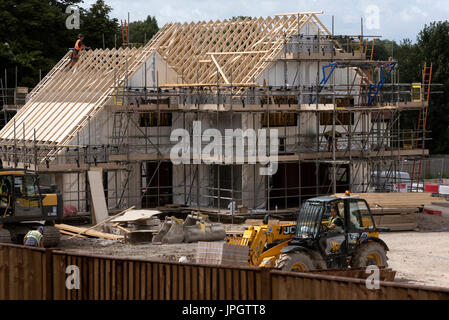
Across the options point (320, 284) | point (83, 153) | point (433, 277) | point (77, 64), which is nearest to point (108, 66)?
point (77, 64)

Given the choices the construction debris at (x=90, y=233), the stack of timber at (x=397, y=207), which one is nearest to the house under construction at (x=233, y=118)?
the stack of timber at (x=397, y=207)

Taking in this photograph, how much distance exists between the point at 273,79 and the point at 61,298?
22.8 m

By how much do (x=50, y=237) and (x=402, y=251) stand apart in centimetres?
1127

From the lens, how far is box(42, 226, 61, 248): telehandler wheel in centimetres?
2648

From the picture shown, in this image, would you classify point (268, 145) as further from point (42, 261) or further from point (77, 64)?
point (42, 261)

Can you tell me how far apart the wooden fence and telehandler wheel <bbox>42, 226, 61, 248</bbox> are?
1087cm

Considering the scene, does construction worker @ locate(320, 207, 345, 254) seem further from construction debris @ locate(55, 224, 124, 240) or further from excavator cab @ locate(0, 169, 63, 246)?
construction debris @ locate(55, 224, 124, 240)

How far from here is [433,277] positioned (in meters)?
22.5

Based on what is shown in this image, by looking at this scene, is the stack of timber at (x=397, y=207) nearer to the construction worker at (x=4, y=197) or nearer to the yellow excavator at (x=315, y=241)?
the yellow excavator at (x=315, y=241)

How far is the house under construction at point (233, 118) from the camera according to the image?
34719mm

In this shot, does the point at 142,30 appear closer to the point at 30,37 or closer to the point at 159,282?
the point at 30,37

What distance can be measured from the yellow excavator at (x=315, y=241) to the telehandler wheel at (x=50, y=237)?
8.17 m

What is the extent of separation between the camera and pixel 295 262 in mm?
19094
